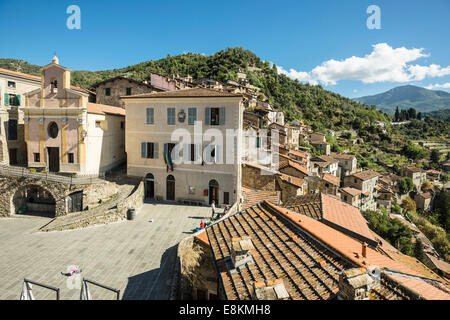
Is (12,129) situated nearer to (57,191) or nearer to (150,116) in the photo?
(57,191)

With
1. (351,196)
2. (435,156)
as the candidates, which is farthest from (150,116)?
(435,156)

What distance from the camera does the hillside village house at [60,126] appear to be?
19.0m

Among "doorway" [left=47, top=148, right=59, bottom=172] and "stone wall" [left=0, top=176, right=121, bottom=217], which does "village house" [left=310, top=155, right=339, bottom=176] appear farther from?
"doorway" [left=47, top=148, right=59, bottom=172]

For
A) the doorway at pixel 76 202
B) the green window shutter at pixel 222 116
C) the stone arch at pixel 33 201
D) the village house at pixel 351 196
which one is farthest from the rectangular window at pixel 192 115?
the village house at pixel 351 196

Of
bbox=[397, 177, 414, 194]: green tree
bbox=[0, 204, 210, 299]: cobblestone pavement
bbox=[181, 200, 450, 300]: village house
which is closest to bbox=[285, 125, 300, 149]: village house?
bbox=[397, 177, 414, 194]: green tree

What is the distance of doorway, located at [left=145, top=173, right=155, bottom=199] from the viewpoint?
1969 centimetres

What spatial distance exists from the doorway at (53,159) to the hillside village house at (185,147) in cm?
605

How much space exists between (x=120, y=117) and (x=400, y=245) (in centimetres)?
3810

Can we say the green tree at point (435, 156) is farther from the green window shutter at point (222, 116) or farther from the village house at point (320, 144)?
the green window shutter at point (222, 116)

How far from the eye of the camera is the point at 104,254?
37.2 feet

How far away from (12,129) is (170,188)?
1709cm
